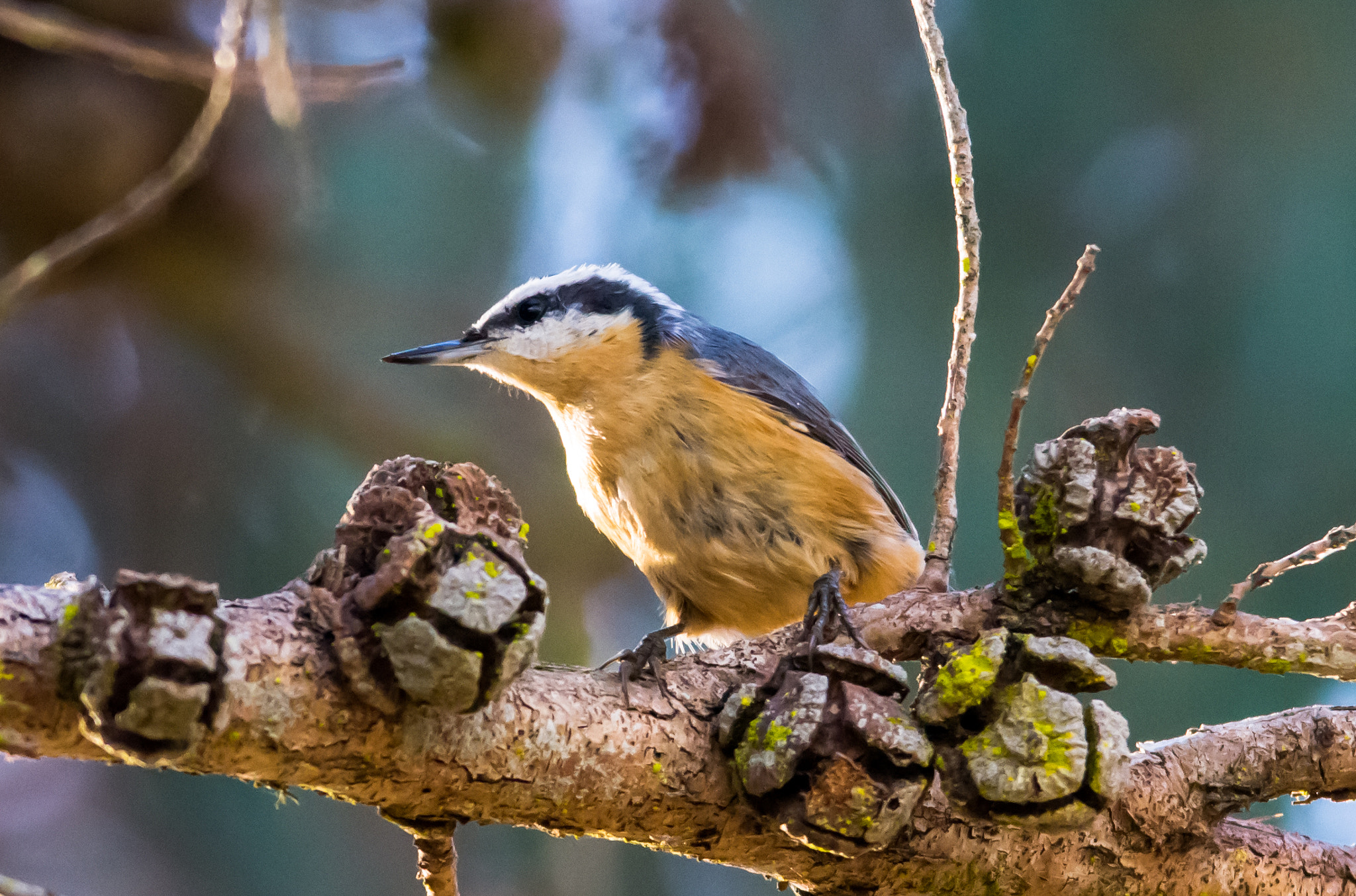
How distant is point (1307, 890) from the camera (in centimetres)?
97

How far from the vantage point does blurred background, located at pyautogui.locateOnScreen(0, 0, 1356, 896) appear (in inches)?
66.0

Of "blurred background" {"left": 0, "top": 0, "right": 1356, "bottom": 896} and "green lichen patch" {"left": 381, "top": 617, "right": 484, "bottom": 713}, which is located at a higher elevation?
"blurred background" {"left": 0, "top": 0, "right": 1356, "bottom": 896}

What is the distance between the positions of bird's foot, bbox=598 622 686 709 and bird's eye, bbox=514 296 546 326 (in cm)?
63

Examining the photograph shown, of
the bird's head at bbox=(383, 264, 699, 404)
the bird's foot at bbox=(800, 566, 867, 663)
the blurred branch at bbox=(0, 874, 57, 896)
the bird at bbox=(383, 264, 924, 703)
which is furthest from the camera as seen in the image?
the bird's head at bbox=(383, 264, 699, 404)

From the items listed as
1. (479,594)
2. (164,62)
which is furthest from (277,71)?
(479,594)

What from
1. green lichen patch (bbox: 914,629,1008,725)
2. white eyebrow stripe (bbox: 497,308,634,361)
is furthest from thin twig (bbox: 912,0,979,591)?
white eyebrow stripe (bbox: 497,308,634,361)

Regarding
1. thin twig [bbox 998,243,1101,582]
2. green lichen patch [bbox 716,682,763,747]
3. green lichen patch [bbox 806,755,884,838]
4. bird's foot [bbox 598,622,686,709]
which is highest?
thin twig [bbox 998,243,1101,582]

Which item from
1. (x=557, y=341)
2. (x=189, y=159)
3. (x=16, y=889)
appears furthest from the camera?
(x=557, y=341)

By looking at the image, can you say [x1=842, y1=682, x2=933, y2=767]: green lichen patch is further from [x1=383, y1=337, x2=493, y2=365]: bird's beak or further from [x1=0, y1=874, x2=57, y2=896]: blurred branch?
[x1=383, y1=337, x2=493, y2=365]: bird's beak

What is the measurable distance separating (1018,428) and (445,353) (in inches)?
34.8

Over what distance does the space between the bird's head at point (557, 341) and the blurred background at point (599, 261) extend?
32cm

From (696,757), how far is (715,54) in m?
1.58

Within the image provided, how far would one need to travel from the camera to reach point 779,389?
1.62 m

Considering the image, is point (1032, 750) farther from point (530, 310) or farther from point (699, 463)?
point (530, 310)
